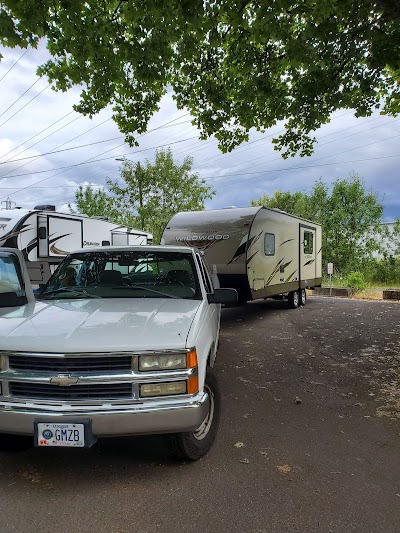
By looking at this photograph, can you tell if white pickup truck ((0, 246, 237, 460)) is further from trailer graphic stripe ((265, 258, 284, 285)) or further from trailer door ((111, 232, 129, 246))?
trailer door ((111, 232, 129, 246))

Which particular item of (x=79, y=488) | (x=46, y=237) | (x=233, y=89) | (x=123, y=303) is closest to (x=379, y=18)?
(x=233, y=89)

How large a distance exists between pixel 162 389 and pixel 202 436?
2.61 ft

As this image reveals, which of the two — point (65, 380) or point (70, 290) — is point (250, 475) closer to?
point (65, 380)

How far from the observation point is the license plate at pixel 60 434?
9.77 ft

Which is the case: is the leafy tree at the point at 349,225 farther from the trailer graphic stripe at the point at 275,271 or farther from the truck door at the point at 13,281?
the truck door at the point at 13,281

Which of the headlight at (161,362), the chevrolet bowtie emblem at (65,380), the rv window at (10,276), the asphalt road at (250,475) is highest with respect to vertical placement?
the rv window at (10,276)

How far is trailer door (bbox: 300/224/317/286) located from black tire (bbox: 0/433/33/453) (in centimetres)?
1213

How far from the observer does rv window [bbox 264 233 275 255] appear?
11.7 metres

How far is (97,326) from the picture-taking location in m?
3.40

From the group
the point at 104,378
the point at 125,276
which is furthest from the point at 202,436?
the point at 125,276

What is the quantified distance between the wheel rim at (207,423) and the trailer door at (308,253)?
37.4ft

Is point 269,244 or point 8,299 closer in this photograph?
point 8,299

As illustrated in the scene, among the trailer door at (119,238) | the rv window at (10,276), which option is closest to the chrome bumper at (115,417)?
the rv window at (10,276)

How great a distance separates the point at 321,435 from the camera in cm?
421
